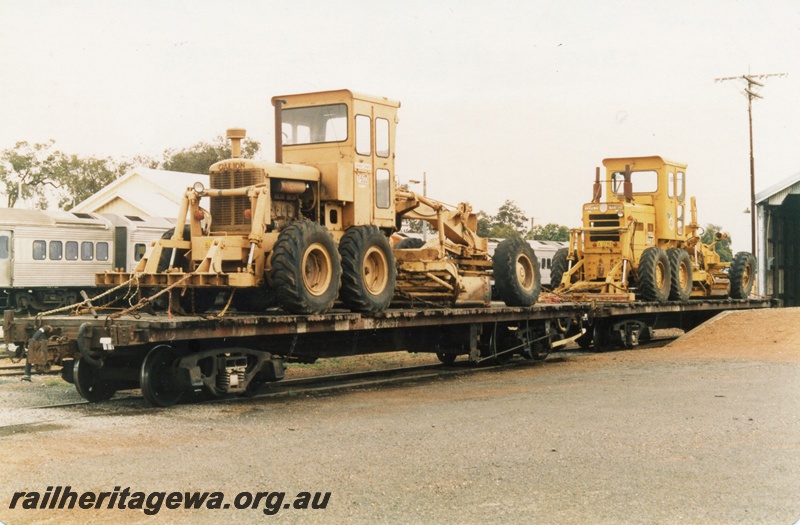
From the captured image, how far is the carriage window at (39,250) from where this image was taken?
27594mm

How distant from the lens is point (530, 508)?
6848mm

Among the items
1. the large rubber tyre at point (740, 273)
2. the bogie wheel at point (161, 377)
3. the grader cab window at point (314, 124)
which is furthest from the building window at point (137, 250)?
the bogie wheel at point (161, 377)

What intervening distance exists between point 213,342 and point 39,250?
1793 cm

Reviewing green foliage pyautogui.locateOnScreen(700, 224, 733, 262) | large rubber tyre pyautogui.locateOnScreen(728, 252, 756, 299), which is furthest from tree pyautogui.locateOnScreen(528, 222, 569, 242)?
large rubber tyre pyautogui.locateOnScreen(728, 252, 756, 299)

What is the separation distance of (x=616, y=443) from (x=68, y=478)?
15.5ft

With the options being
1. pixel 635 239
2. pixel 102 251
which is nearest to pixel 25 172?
pixel 102 251

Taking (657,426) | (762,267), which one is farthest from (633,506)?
(762,267)

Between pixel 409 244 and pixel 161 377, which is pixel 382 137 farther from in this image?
pixel 161 377

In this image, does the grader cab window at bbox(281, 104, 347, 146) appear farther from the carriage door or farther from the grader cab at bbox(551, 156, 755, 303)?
the carriage door

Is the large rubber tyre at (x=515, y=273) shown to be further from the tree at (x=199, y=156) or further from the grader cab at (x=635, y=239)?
the tree at (x=199, y=156)

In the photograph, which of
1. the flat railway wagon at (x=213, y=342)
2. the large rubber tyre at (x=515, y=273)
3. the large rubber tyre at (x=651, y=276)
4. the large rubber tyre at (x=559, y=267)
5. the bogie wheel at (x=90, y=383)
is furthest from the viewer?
the large rubber tyre at (x=559, y=267)

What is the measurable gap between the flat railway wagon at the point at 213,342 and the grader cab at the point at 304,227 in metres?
0.42

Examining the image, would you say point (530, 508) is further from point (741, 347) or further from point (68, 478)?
Result: point (741, 347)

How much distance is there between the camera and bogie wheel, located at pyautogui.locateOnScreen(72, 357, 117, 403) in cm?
1177
